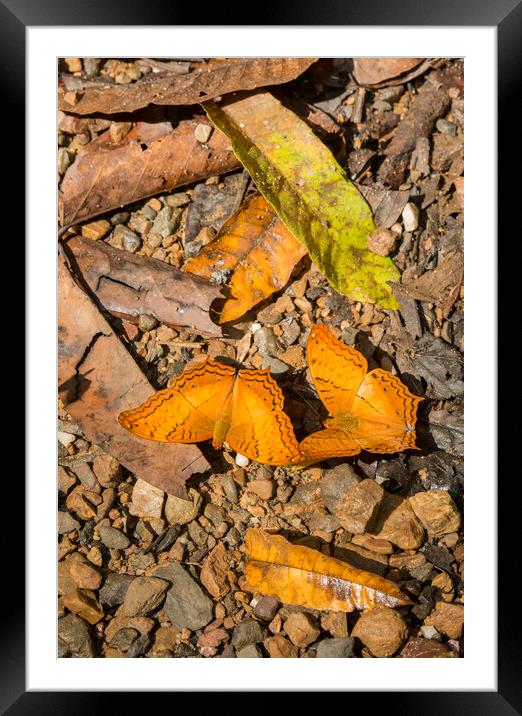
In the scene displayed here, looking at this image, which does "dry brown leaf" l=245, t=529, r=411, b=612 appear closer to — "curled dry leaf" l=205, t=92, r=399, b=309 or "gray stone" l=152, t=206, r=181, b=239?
"curled dry leaf" l=205, t=92, r=399, b=309

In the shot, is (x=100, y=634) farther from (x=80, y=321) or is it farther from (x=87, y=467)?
(x=80, y=321)

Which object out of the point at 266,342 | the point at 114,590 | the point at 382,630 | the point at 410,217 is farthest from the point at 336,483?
the point at 410,217

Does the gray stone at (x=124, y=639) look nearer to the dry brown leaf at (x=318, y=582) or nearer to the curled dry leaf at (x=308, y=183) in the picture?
the dry brown leaf at (x=318, y=582)

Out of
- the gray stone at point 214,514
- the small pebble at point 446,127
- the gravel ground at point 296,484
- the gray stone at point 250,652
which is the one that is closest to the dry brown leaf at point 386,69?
the gravel ground at point 296,484

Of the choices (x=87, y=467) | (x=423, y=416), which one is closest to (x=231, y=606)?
(x=87, y=467)

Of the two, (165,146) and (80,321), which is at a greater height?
(165,146)

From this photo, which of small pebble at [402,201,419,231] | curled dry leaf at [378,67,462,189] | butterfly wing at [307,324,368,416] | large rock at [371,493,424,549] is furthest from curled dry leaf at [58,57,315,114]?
large rock at [371,493,424,549]
